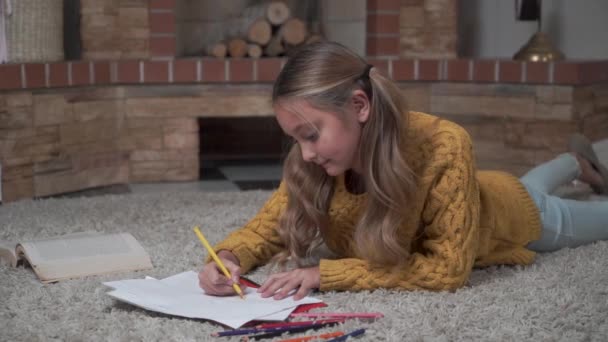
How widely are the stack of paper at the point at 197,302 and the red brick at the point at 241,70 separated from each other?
1.54m

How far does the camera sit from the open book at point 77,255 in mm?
1555

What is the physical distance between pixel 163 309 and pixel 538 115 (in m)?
1.88

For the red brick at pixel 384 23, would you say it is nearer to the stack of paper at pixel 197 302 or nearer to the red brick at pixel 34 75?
the red brick at pixel 34 75

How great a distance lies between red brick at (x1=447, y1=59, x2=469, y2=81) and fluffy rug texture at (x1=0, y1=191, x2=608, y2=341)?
130 centimetres

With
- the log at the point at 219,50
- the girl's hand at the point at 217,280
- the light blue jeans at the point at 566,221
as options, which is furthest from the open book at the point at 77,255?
the log at the point at 219,50

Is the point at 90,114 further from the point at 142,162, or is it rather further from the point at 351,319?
the point at 351,319

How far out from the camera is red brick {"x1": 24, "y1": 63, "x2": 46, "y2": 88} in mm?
2518

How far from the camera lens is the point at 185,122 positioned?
290cm

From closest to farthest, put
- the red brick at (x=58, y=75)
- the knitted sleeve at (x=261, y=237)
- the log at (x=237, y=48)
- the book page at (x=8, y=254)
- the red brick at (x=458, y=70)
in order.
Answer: the knitted sleeve at (x=261, y=237), the book page at (x=8, y=254), the red brick at (x=58, y=75), the red brick at (x=458, y=70), the log at (x=237, y=48)

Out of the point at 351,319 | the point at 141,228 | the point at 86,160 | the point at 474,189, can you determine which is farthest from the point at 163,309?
the point at 86,160

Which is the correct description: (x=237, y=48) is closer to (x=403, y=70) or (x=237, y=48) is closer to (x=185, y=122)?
(x=185, y=122)

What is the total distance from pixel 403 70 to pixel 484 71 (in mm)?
285

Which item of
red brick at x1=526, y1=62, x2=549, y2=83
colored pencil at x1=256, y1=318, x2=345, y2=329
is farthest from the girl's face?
red brick at x1=526, y1=62, x2=549, y2=83

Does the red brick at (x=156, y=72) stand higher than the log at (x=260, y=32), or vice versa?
the log at (x=260, y=32)
